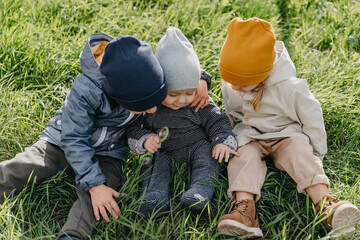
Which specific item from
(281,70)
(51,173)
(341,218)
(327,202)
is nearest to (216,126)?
(281,70)

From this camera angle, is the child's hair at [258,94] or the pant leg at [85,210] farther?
the child's hair at [258,94]

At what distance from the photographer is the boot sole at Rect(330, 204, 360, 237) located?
2213 mm

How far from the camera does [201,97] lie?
9.02ft

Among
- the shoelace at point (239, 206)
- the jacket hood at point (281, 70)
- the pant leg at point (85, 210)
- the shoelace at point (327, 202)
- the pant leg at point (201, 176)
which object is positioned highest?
the jacket hood at point (281, 70)

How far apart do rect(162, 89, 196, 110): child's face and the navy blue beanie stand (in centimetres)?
21

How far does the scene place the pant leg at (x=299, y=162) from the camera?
2461 mm

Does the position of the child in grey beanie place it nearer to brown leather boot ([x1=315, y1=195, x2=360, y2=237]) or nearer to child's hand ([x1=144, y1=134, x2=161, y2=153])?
child's hand ([x1=144, y1=134, x2=161, y2=153])

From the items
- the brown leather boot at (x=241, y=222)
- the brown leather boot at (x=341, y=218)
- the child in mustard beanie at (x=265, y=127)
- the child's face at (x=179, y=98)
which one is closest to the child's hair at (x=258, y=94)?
the child in mustard beanie at (x=265, y=127)

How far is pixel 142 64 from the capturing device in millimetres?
2258

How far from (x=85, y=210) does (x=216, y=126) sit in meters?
0.97

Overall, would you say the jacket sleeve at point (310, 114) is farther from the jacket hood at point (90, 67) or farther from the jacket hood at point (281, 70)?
the jacket hood at point (90, 67)

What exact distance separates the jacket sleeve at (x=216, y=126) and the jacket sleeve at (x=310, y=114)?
419 millimetres

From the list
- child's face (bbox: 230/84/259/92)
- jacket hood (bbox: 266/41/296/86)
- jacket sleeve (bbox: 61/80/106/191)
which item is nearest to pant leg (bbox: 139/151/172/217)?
jacket sleeve (bbox: 61/80/106/191)

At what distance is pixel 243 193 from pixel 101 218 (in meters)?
0.84
